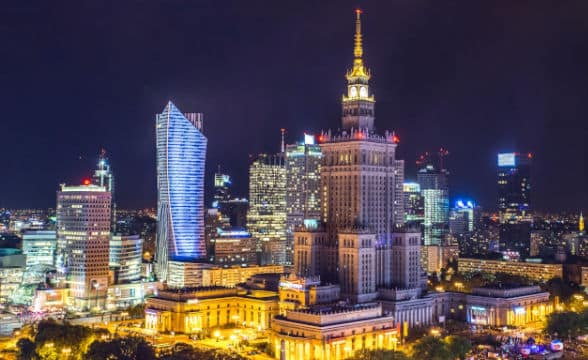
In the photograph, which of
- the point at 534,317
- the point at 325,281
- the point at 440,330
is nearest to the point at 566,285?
the point at 534,317

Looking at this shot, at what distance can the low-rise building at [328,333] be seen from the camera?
387ft

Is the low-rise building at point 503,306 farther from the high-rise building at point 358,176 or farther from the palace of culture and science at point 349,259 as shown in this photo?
the high-rise building at point 358,176

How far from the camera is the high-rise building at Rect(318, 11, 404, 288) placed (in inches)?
5792

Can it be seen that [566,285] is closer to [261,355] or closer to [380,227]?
[380,227]

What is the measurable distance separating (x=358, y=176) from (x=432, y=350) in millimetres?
44132

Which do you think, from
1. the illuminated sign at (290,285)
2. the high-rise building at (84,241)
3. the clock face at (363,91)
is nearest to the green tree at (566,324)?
the illuminated sign at (290,285)

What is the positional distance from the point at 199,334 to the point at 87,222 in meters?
53.8

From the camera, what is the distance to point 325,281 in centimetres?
14662

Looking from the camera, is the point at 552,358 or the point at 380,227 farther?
the point at 380,227

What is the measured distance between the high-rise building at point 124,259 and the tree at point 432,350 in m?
94.0

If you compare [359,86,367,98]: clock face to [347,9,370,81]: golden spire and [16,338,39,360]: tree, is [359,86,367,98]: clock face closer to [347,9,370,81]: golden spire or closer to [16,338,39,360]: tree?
[347,9,370,81]: golden spire

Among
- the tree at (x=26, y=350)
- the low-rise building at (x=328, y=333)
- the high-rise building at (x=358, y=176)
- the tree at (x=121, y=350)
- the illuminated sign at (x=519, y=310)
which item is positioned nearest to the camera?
the tree at (x=121, y=350)

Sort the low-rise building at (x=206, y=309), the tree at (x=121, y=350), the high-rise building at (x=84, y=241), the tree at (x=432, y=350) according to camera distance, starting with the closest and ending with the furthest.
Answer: the tree at (x=121, y=350)
the tree at (x=432, y=350)
the low-rise building at (x=206, y=309)
the high-rise building at (x=84, y=241)

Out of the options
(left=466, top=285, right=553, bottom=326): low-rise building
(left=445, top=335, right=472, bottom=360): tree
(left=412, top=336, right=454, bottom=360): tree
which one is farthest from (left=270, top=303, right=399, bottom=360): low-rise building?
(left=466, top=285, right=553, bottom=326): low-rise building
